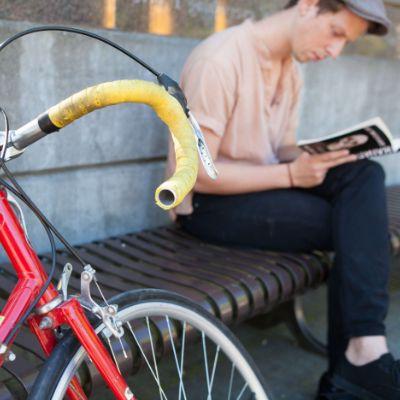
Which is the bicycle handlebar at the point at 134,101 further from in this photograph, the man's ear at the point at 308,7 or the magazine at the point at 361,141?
the man's ear at the point at 308,7

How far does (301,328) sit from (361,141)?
3.40ft

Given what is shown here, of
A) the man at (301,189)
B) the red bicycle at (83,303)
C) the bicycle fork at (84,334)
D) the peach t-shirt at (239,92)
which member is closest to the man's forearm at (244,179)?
the man at (301,189)

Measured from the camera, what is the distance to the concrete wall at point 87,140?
2395mm

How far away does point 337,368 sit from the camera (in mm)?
2334

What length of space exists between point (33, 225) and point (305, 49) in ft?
4.20

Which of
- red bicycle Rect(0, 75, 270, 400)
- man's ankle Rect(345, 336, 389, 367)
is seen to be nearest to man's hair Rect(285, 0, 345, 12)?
man's ankle Rect(345, 336, 389, 367)

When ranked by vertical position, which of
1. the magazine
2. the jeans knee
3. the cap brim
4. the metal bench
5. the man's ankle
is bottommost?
the man's ankle

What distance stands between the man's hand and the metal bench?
298 mm

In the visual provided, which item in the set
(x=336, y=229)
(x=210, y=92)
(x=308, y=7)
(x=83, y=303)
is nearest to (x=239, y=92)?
(x=210, y=92)

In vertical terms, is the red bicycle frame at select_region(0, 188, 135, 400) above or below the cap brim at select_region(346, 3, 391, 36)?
below

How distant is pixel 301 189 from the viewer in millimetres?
2668

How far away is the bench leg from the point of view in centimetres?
296

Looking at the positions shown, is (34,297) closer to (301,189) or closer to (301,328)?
(301,189)

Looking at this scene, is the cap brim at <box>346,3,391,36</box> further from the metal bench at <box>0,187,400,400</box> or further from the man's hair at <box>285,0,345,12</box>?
the metal bench at <box>0,187,400,400</box>
